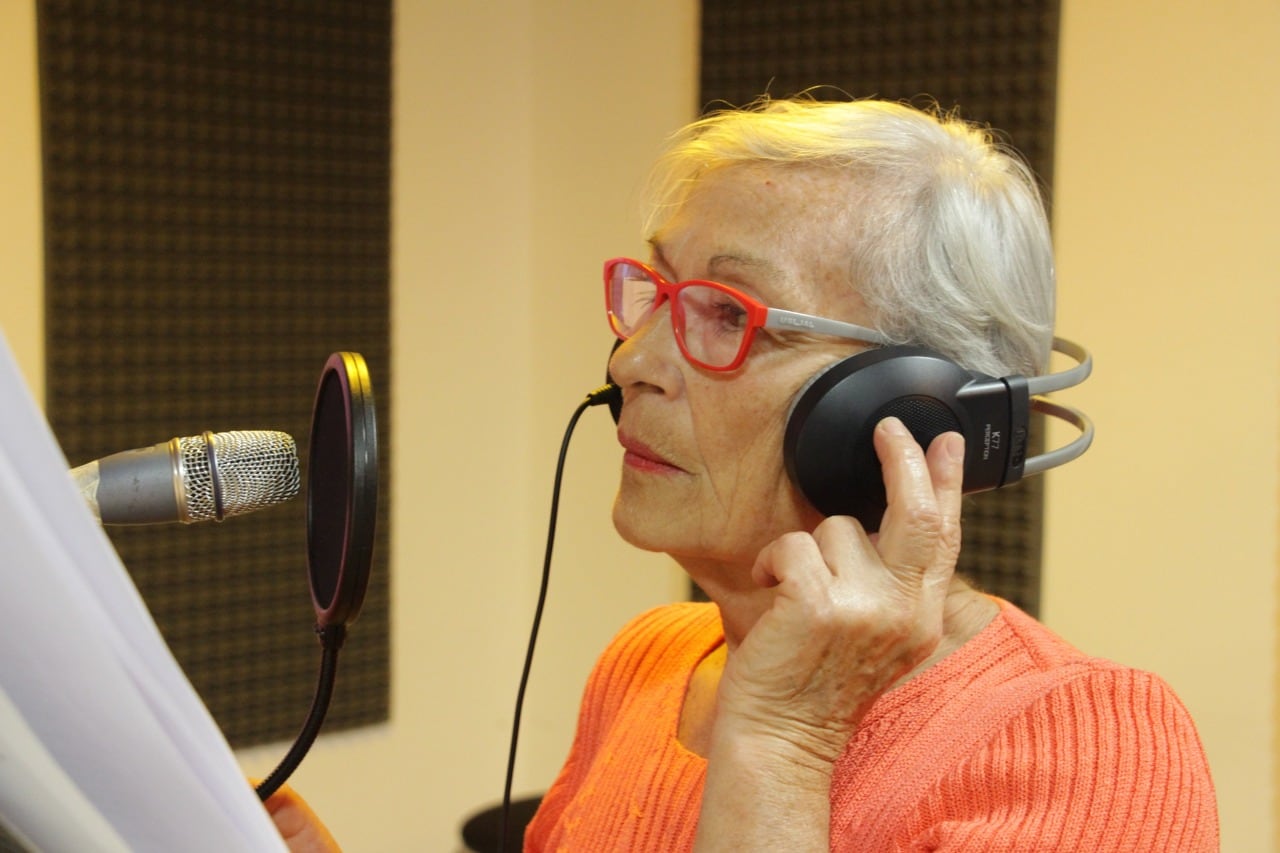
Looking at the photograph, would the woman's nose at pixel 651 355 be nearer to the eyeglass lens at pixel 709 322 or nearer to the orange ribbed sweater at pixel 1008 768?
the eyeglass lens at pixel 709 322

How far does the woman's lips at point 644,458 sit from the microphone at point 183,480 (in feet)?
1.55

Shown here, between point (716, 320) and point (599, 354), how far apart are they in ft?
5.59

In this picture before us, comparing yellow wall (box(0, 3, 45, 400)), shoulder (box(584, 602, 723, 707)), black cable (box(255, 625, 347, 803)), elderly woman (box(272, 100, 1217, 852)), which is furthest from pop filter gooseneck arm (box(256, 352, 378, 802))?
yellow wall (box(0, 3, 45, 400))

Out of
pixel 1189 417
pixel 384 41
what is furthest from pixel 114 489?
pixel 384 41

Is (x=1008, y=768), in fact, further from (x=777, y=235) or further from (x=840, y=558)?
(x=777, y=235)

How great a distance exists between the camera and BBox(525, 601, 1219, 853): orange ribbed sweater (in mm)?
951

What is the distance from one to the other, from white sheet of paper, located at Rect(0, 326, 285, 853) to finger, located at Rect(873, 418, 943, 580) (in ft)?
2.15

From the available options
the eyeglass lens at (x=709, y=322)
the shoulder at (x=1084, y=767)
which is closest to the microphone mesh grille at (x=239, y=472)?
the eyeglass lens at (x=709, y=322)

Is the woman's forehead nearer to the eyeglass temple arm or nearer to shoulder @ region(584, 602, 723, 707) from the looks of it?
the eyeglass temple arm

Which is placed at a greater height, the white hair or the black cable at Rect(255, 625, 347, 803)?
the white hair

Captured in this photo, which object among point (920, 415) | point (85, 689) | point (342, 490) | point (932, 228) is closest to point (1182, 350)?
point (932, 228)

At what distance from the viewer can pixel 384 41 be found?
2660mm

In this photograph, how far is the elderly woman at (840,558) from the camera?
947 millimetres

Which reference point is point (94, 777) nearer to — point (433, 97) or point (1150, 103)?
point (1150, 103)
